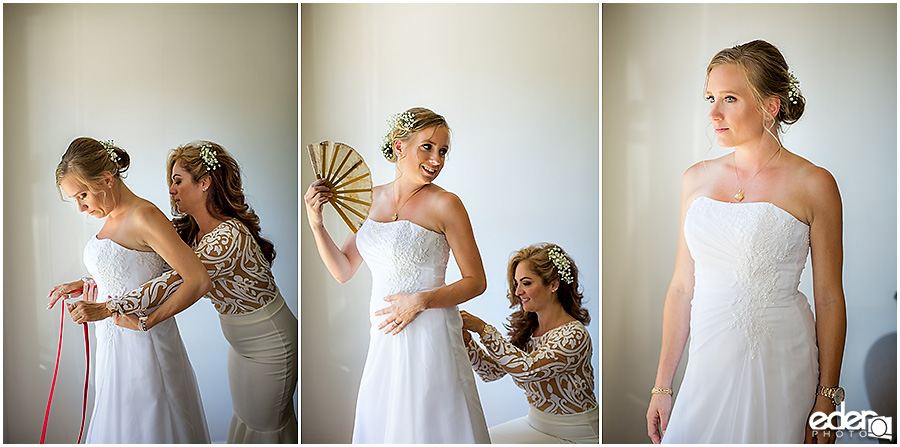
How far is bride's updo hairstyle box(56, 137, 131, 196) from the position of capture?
348 cm

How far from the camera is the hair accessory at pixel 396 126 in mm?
3537

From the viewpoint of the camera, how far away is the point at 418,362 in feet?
11.0

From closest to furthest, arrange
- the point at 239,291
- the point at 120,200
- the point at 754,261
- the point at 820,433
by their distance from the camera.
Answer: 1. the point at 754,261
2. the point at 820,433
3. the point at 120,200
4. the point at 239,291

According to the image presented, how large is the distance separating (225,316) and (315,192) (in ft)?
2.28

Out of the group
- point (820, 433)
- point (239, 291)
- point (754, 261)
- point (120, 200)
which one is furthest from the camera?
point (239, 291)

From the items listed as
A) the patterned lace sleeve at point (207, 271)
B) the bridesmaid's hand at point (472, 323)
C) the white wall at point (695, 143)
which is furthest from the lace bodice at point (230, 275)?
the white wall at point (695, 143)

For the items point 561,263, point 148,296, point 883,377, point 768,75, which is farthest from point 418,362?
point 883,377

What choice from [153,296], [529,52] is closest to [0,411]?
[153,296]

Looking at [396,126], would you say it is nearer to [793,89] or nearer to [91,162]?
[91,162]

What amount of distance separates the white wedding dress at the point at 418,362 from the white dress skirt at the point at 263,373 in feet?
1.52

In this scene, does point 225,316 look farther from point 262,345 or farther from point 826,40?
point 826,40

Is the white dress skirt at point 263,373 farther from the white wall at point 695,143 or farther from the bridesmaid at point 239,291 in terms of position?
the white wall at point 695,143

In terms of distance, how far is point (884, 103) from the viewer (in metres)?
3.40

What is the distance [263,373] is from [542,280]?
1.36 meters
